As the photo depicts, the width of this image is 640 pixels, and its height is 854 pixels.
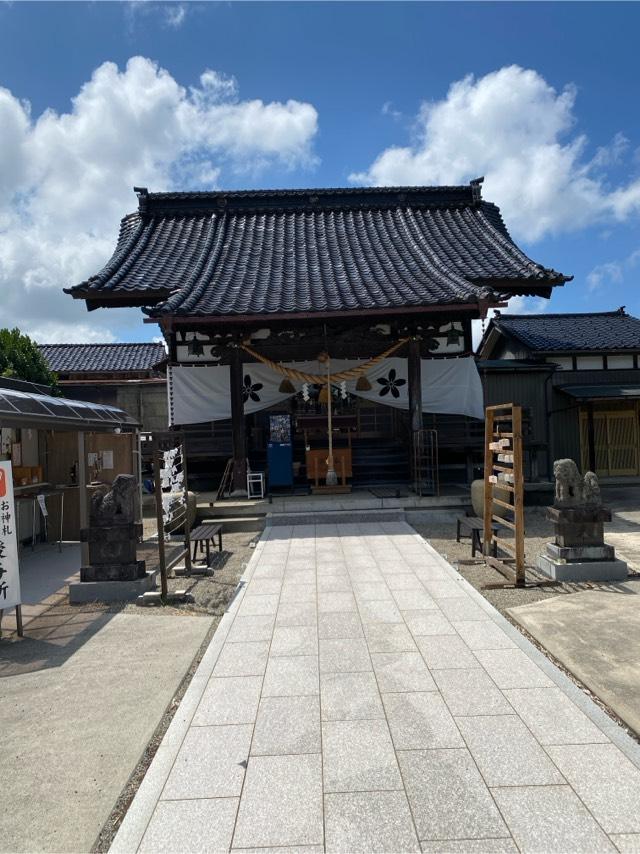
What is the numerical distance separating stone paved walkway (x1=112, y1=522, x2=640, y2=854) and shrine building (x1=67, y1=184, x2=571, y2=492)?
6643 millimetres

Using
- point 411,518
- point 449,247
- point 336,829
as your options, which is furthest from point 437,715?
point 449,247

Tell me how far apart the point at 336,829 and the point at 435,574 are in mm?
4430

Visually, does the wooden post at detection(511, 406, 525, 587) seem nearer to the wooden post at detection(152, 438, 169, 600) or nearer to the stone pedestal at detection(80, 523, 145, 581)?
the wooden post at detection(152, 438, 169, 600)

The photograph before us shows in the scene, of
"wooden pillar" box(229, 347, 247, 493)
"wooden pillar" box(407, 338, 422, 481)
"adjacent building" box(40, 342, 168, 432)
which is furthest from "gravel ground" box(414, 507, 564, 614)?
"adjacent building" box(40, 342, 168, 432)

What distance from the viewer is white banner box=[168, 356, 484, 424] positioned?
39.3 ft

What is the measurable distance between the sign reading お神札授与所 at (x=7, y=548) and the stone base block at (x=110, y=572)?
1.21 meters

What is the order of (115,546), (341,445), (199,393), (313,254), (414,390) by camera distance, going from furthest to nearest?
(313,254), (341,445), (199,393), (414,390), (115,546)

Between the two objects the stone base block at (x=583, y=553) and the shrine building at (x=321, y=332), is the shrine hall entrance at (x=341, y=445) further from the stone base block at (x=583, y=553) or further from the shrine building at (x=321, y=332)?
the stone base block at (x=583, y=553)

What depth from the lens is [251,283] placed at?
12258 mm

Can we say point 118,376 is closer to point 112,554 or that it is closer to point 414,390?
point 414,390

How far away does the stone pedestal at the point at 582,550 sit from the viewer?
6250 mm

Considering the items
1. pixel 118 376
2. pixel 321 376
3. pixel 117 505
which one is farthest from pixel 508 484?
pixel 118 376

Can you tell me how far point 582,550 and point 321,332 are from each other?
717cm

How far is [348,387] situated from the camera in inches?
476
